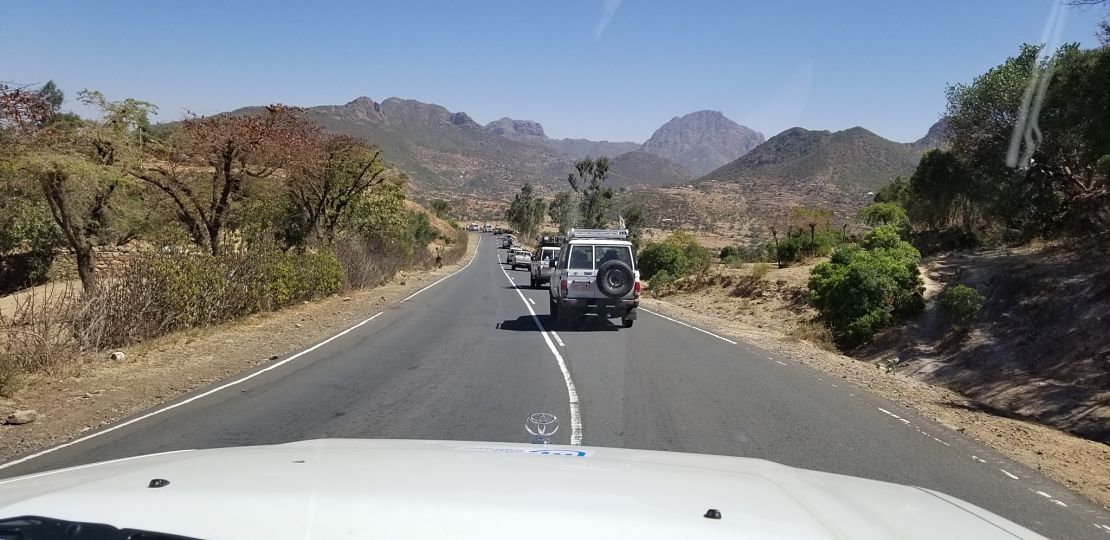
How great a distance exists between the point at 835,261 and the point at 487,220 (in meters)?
169

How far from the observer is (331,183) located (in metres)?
32.2

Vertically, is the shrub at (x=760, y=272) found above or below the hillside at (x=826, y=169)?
below

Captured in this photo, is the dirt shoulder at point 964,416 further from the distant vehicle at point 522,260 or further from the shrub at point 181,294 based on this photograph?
the distant vehicle at point 522,260

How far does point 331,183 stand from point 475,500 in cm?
3102

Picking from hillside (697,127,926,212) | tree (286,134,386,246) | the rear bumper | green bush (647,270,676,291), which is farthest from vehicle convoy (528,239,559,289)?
hillside (697,127,926,212)

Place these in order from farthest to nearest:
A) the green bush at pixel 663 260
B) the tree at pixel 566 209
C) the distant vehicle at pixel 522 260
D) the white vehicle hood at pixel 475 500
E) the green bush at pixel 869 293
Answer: the tree at pixel 566 209, the distant vehicle at pixel 522 260, the green bush at pixel 663 260, the green bush at pixel 869 293, the white vehicle hood at pixel 475 500

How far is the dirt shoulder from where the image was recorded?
7.57 m

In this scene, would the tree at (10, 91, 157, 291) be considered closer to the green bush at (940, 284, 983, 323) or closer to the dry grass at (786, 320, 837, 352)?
the dry grass at (786, 320, 837, 352)

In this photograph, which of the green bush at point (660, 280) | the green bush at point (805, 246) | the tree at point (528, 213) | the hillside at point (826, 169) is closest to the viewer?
the green bush at point (805, 246)

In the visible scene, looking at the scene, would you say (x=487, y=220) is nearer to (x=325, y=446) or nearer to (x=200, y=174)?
(x=200, y=174)

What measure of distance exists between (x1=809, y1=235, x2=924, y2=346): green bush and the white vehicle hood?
1567 cm

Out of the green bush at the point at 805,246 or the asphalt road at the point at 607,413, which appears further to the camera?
the green bush at the point at 805,246

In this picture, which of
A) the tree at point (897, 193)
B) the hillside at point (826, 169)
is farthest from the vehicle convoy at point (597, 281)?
the hillside at point (826, 169)

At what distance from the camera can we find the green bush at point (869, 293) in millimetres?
18312
